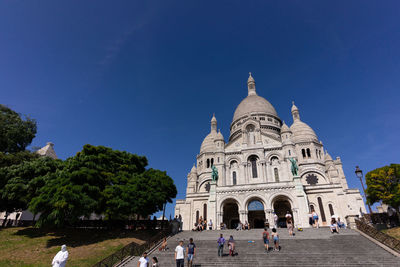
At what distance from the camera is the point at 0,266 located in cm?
1324

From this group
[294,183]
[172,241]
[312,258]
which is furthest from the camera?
[294,183]

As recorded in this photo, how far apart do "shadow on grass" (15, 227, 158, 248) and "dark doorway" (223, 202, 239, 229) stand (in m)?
13.2

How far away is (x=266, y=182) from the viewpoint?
30000mm

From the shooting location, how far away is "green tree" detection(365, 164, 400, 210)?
67.2 ft

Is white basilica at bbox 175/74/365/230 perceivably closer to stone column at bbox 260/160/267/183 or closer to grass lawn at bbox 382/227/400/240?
stone column at bbox 260/160/267/183

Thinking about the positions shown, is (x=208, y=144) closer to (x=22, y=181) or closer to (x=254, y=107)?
(x=254, y=107)

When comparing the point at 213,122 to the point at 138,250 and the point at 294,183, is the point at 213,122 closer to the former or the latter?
the point at 294,183

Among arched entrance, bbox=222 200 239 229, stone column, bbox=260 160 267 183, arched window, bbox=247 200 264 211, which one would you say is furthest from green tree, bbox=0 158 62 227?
stone column, bbox=260 160 267 183

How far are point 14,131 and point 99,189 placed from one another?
17048 mm

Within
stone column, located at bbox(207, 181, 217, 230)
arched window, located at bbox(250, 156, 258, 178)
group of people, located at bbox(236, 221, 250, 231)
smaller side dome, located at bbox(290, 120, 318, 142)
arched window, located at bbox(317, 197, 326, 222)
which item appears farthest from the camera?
smaller side dome, located at bbox(290, 120, 318, 142)

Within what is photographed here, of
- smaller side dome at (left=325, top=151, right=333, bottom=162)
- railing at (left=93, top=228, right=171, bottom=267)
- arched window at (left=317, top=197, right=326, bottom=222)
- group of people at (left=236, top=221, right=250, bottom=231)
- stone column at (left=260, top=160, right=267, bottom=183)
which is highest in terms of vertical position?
smaller side dome at (left=325, top=151, right=333, bottom=162)

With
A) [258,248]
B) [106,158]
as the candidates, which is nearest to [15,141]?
[106,158]

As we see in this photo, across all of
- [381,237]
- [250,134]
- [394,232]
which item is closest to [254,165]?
[250,134]

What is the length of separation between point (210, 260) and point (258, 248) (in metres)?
3.87
